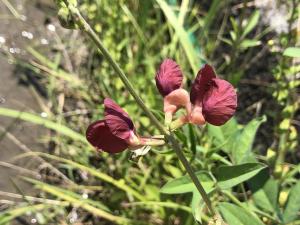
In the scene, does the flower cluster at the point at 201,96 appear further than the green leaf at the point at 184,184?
No

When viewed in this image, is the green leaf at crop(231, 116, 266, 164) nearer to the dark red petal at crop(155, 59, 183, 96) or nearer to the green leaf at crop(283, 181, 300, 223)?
the green leaf at crop(283, 181, 300, 223)

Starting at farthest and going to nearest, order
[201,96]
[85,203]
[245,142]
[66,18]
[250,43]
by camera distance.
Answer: [85,203]
[250,43]
[245,142]
[201,96]
[66,18]

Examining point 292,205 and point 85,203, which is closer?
point 292,205

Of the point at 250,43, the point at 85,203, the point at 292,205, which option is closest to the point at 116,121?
the point at 292,205

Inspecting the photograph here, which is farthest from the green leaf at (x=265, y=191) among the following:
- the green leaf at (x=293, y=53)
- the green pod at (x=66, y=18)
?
the green pod at (x=66, y=18)

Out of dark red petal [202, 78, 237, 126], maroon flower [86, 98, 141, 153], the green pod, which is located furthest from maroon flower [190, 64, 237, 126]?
the green pod

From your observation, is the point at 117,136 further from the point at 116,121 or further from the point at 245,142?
the point at 245,142

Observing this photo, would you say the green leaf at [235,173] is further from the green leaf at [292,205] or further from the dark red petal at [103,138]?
the dark red petal at [103,138]
